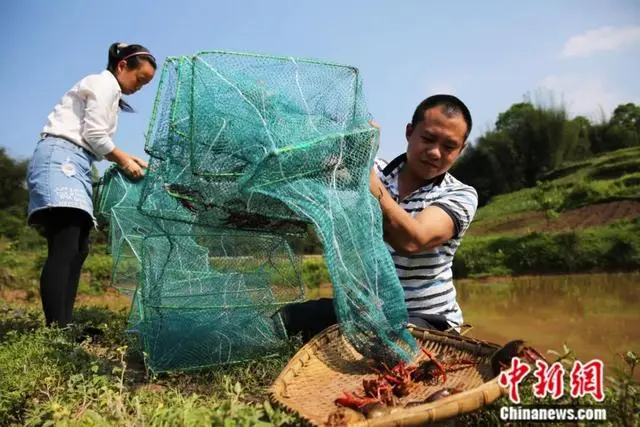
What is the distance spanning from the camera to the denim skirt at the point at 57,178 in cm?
359

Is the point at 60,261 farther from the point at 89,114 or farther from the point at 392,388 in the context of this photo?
the point at 392,388

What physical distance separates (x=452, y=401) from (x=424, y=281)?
3.90ft

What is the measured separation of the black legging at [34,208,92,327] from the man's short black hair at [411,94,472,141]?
2.29 metres

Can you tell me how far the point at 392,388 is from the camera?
Result: 2.34 metres

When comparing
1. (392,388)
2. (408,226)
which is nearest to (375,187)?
(408,226)

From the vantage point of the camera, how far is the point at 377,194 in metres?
2.56

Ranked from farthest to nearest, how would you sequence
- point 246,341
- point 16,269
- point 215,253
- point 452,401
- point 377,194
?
1. point 16,269
2. point 215,253
3. point 246,341
4. point 377,194
5. point 452,401

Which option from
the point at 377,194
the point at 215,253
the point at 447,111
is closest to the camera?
the point at 377,194

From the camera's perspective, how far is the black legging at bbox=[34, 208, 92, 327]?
3.61 metres

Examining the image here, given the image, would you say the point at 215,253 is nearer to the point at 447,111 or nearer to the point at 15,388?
the point at 15,388

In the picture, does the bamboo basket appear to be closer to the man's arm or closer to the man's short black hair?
the man's arm

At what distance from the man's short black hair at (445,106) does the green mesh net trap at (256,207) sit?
377 millimetres

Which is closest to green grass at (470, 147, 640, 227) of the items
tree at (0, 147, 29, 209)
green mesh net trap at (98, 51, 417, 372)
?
tree at (0, 147, 29, 209)

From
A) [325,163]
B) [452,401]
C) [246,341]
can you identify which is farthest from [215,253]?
[452,401]
